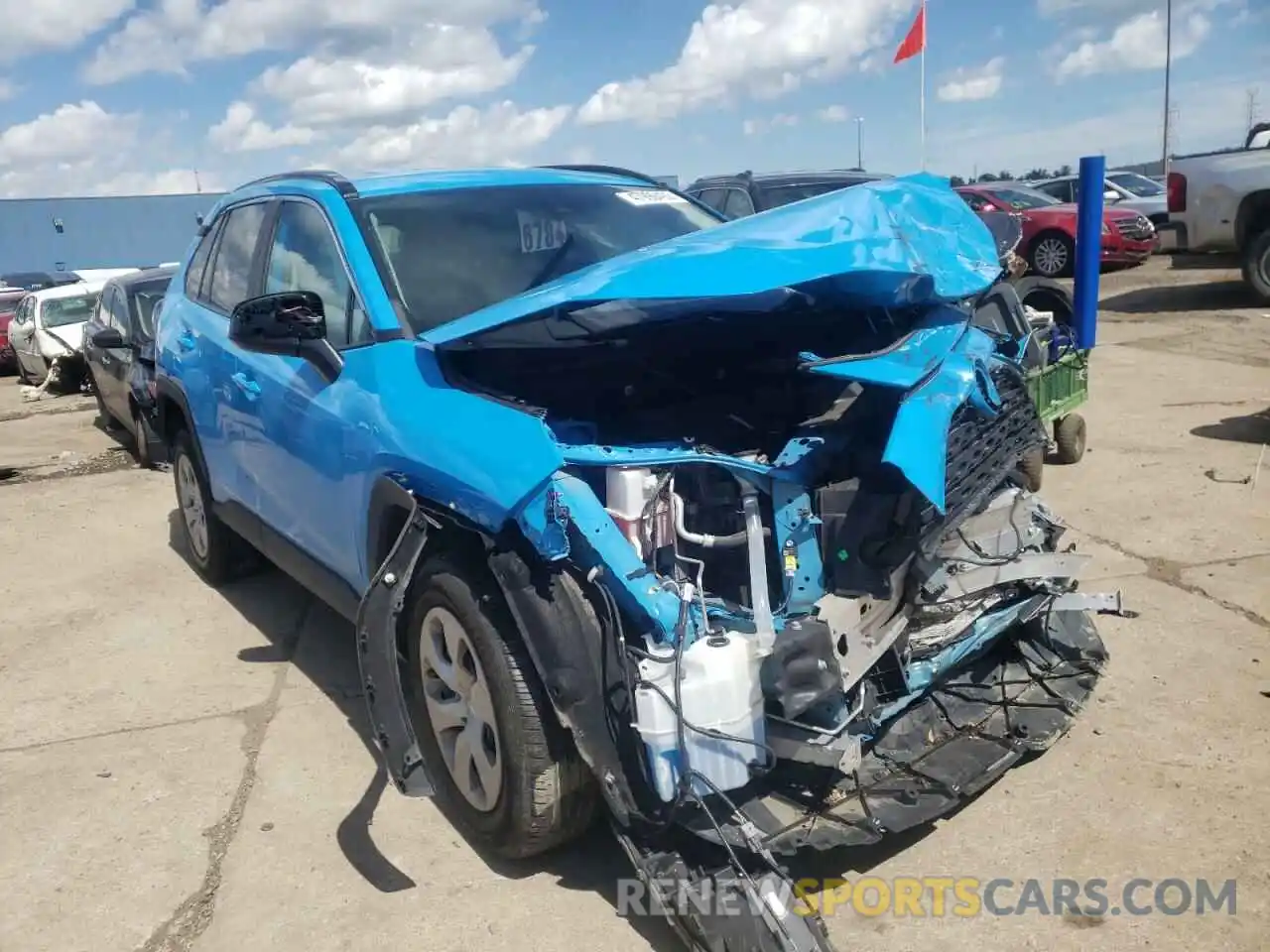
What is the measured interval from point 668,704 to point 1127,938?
1310 mm

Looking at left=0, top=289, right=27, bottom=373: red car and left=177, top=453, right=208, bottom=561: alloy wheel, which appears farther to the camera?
left=0, top=289, right=27, bottom=373: red car

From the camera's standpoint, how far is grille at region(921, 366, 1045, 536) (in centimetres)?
285

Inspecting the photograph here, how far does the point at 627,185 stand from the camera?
14.7 ft

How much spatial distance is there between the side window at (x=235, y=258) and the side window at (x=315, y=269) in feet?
0.98

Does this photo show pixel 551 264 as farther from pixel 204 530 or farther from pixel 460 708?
pixel 204 530

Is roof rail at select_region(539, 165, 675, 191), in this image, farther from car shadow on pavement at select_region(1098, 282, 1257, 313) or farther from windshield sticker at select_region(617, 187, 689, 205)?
car shadow on pavement at select_region(1098, 282, 1257, 313)

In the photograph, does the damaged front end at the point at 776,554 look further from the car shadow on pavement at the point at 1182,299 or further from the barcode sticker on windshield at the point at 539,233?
the car shadow on pavement at the point at 1182,299

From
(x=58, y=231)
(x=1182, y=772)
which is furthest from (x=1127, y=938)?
(x=58, y=231)

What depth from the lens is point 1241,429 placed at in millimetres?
7031

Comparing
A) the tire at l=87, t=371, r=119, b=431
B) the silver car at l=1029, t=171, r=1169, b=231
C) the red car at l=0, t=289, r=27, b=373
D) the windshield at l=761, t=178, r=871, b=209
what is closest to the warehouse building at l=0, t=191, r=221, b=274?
the red car at l=0, t=289, r=27, b=373

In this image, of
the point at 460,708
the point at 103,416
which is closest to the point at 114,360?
the point at 103,416

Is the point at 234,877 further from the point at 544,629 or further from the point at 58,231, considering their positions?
the point at 58,231

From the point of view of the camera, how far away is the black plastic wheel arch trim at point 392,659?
2764 mm

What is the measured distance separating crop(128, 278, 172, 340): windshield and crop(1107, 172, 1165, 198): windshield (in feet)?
62.4
